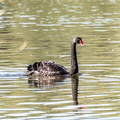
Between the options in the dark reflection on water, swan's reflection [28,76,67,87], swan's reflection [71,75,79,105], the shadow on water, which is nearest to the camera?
the dark reflection on water

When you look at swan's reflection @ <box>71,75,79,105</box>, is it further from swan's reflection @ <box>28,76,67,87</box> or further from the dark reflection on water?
swan's reflection @ <box>28,76,67,87</box>

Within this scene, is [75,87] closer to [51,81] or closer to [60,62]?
[51,81]

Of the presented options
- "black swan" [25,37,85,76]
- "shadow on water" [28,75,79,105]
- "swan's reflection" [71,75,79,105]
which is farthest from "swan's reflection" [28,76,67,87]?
"swan's reflection" [71,75,79,105]

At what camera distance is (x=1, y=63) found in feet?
46.6

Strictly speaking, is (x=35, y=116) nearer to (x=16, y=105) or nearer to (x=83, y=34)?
(x=16, y=105)

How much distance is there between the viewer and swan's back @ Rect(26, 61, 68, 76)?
13.0 m

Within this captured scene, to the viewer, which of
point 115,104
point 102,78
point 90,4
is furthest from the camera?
point 90,4

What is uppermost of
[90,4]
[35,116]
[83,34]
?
[90,4]

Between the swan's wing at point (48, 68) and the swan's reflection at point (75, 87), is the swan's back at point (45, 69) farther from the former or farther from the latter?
the swan's reflection at point (75, 87)

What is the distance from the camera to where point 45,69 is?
43.0 feet

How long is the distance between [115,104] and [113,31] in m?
12.3

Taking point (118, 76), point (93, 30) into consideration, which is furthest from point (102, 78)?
point (93, 30)

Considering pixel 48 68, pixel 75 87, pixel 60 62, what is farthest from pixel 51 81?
pixel 60 62

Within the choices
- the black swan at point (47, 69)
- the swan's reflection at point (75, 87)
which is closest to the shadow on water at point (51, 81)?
the swan's reflection at point (75, 87)
